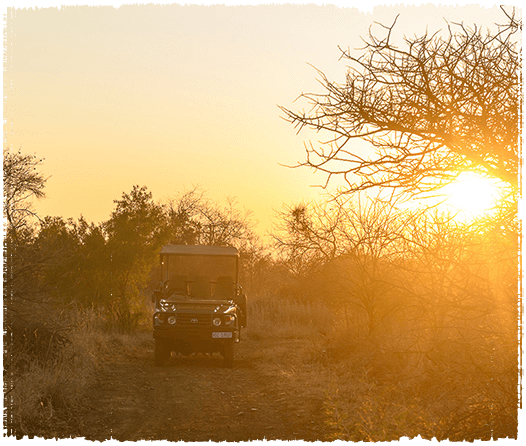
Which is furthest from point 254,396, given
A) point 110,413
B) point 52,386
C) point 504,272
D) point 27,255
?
point 504,272

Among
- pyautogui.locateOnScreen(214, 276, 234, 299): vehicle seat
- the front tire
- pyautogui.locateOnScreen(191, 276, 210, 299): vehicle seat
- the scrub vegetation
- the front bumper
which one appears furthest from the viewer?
pyautogui.locateOnScreen(191, 276, 210, 299): vehicle seat

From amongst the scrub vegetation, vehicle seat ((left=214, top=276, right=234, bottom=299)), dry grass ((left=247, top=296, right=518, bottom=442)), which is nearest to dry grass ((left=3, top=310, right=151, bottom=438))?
the scrub vegetation

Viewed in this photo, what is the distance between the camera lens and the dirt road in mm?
7363

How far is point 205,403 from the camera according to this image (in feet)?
30.3

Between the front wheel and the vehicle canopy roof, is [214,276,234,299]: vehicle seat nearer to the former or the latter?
the vehicle canopy roof

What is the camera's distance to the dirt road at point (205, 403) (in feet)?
24.2

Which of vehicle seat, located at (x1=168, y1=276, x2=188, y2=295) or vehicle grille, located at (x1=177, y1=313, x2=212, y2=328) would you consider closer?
vehicle grille, located at (x1=177, y1=313, x2=212, y2=328)

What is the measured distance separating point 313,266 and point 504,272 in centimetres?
1088

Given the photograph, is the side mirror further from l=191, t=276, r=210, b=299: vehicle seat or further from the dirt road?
the dirt road

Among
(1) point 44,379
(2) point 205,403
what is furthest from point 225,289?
(1) point 44,379

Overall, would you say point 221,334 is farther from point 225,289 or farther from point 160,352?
point 225,289

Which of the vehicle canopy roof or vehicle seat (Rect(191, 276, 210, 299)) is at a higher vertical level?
the vehicle canopy roof

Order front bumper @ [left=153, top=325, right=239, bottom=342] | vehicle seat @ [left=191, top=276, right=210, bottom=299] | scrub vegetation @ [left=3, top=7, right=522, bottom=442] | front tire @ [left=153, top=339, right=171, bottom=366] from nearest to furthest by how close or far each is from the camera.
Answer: scrub vegetation @ [left=3, top=7, right=522, bottom=442] → front bumper @ [left=153, top=325, right=239, bottom=342] → front tire @ [left=153, top=339, right=171, bottom=366] → vehicle seat @ [left=191, top=276, right=210, bottom=299]

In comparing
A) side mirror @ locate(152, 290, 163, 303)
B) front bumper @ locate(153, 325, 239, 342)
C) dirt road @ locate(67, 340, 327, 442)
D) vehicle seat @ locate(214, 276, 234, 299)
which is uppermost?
vehicle seat @ locate(214, 276, 234, 299)
